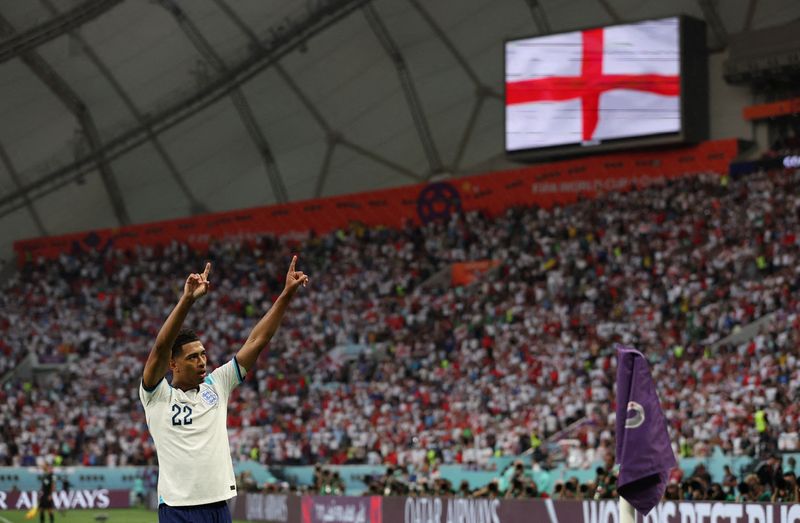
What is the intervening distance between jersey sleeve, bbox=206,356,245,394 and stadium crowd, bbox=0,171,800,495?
14732 mm

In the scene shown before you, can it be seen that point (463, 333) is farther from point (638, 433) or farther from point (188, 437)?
point (638, 433)

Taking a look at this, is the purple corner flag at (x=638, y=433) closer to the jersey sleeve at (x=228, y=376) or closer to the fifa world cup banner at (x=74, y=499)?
the jersey sleeve at (x=228, y=376)

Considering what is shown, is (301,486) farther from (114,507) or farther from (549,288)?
(549,288)

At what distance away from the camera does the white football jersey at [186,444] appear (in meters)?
8.25

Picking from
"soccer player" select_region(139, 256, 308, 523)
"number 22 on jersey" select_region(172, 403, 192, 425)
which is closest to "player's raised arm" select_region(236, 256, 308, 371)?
"soccer player" select_region(139, 256, 308, 523)

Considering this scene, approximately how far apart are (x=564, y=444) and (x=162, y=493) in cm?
2320

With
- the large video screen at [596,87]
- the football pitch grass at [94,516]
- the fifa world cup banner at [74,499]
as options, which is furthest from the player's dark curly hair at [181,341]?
the large video screen at [596,87]

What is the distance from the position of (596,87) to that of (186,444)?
35.0 m

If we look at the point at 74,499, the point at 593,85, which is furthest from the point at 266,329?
the point at 593,85

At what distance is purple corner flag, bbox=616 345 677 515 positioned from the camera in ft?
23.3

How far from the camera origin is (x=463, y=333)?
40.7 m

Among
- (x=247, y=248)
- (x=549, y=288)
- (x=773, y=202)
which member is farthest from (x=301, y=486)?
(x=247, y=248)

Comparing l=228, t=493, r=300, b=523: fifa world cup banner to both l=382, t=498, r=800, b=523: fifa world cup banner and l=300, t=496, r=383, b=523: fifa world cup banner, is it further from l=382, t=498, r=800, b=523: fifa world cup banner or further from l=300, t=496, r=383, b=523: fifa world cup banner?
l=382, t=498, r=800, b=523: fifa world cup banner

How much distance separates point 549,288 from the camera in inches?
1572
